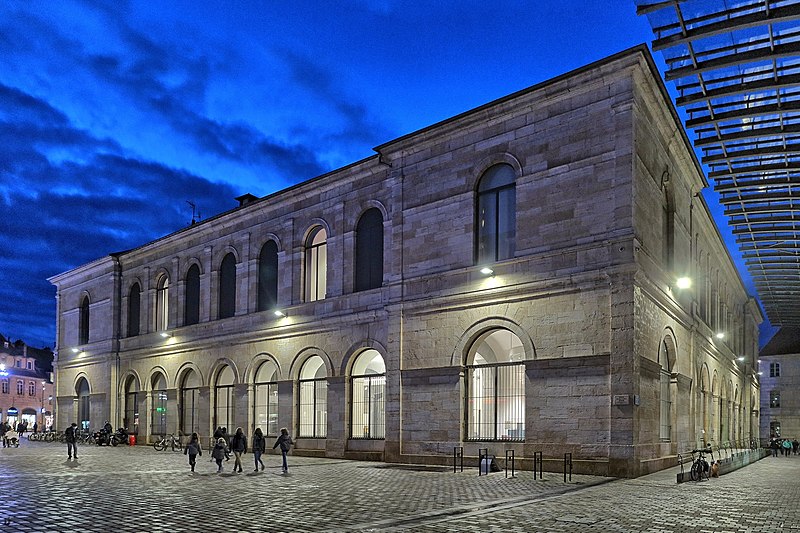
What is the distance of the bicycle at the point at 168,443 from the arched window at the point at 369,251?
12333mm

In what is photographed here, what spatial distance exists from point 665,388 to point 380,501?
12581mm

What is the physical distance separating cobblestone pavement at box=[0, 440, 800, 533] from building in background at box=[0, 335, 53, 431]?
233 feet

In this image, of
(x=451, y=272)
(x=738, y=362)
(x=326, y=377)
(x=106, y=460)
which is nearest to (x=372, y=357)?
(x=326, y=377)

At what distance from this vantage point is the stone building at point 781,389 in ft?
221

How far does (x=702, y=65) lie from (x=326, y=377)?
55.9ft

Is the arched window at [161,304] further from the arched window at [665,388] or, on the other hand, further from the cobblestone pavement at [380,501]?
the arched window at [665,388]

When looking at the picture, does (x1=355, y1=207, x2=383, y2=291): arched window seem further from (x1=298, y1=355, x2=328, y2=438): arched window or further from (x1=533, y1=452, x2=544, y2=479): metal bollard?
(x1=533, y1=452, x2=544, y2=479): metal bollard

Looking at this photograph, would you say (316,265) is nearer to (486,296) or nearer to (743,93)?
(486,296)

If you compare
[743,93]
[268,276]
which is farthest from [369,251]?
[743,93]

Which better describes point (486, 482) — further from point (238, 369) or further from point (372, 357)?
point (238, 369)

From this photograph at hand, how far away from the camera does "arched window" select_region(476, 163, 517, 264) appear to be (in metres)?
23.2

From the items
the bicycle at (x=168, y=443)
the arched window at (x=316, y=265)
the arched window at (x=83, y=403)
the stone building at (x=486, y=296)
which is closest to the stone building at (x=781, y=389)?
the stone building at (x=486, y=296)

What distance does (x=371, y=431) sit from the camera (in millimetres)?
26750

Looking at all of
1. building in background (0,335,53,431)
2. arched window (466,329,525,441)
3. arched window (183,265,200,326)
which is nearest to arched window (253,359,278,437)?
arched window (183,265,200,326)
